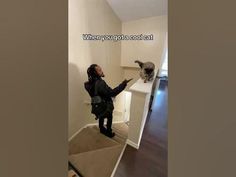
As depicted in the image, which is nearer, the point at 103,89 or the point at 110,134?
the point at 103,89

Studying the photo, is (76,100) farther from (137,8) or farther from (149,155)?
(137,8)

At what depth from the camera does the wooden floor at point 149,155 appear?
82.7 inches

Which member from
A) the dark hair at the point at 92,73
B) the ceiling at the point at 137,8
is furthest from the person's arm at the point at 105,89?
the ceiling at the point at 137,8

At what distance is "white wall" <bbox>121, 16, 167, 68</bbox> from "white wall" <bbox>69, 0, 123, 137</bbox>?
269 millimetres

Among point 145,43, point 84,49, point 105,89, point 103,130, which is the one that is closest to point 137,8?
point 145,43

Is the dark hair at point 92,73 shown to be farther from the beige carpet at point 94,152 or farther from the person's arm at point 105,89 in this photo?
the beige carpet at point 94,152

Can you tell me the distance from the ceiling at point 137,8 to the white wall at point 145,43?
0.10 metres

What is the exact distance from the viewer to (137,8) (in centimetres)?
362

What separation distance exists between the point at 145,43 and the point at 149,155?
230 centimetres

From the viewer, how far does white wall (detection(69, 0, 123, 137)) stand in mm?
3037

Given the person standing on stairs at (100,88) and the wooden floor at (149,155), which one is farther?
the person standing on stairs at (100,88)
